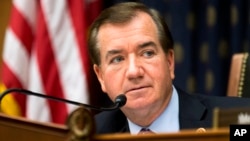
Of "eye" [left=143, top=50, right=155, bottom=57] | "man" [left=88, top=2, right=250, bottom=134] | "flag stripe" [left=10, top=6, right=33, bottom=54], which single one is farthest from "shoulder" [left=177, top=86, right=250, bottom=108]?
"flag stripe" [left=10, top=6, right=33, bottom=54]

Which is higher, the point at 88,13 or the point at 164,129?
the point at 88,13

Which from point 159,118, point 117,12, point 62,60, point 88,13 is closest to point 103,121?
point 159,118

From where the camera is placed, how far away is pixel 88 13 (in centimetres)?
333

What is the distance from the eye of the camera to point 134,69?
7.06 ft

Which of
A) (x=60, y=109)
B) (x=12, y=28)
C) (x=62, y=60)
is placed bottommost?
(x=60, y=109)

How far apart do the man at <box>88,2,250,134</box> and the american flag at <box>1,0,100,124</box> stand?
0.81 meters

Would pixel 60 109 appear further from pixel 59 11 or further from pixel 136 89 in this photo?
pixel 136 89

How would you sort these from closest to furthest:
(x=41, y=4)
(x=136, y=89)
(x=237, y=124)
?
(x=237, y=124) → (x=136, y=89) → (x=41, y=4)

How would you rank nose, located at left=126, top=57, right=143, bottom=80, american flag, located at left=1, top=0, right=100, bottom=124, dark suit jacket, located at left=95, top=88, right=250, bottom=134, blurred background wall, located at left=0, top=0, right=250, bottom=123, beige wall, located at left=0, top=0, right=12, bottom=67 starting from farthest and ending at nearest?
beige wall, located at left=0, top=0, right=12, bottom=67 → blurred background wall, located at left=0, top=0, right=250, bottom=123 → american flag, located at left=1, top=0, right=100, bottom=124 → dark suit jacket, located at left=95, top=88, right=250, bottom=134 → nose, located at left=126, top=57, right=143, bottom=80

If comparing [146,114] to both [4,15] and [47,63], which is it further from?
[4,15]

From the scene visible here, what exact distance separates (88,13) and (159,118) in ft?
4.22

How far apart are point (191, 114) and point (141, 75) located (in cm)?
30

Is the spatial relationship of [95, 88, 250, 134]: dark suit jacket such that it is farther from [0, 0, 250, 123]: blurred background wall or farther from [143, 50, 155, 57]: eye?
[0, 0, 250, 123]: blurred background wall

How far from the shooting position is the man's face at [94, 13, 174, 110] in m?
2.14
